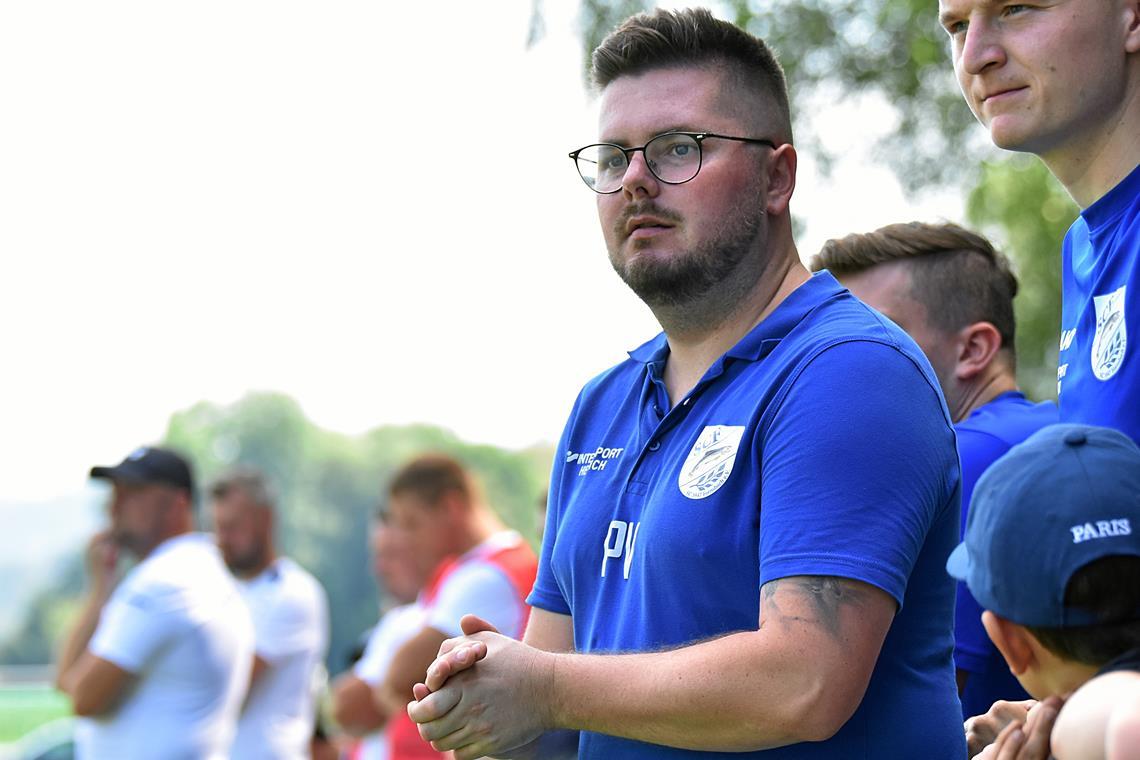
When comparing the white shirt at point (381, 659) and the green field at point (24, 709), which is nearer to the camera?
the white shirt at point (381, 659)

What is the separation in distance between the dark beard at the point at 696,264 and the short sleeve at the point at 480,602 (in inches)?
128

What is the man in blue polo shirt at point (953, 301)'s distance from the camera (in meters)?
3.36

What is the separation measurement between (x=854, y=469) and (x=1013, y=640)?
361 mm

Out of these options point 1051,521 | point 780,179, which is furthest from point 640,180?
point 1051,521

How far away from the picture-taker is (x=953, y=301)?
11.1 ft

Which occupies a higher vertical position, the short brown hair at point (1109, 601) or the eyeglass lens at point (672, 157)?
the eyeglass lens at point (672, 157)

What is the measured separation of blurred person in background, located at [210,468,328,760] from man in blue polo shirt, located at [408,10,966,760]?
4996mm

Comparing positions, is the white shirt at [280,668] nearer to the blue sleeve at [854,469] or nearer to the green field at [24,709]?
the blue sleeve at [854,469]

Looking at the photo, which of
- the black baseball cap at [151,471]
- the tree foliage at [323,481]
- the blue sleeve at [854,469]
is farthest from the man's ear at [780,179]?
the tree foliage at [323,481]

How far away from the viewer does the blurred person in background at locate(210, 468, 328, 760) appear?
7.38m

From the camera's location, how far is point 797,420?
7.16ft

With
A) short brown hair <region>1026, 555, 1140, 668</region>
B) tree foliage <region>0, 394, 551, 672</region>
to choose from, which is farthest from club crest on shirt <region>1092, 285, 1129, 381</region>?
tree foliage <region>0, 394, 551, 672</region>

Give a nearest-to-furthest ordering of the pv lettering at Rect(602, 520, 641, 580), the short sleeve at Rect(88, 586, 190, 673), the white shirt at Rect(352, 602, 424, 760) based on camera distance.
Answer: the pv lettering at Rect(602, 520, 641, 580) < the short sleeve at Rect(88, 586, 190, 673) < the white shirt at Rect(352, 602, 424, 760)

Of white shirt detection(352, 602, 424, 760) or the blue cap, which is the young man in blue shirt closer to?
the blue cap
